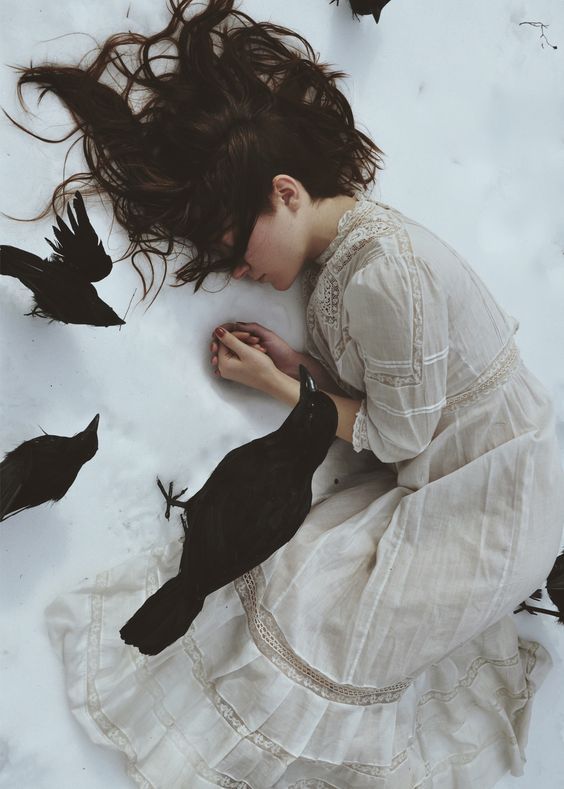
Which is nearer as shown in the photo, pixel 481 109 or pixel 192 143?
pixel 192 143

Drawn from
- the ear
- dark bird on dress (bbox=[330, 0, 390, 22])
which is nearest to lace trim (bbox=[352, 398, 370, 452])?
the ear

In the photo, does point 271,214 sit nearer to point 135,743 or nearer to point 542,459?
point 542,459

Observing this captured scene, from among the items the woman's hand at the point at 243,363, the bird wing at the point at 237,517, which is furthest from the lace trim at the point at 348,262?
the bird wing at the point at 237,517

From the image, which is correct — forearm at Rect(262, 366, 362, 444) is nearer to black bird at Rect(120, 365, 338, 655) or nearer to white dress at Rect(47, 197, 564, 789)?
white dress at Rect(47, 197, 564, 789)

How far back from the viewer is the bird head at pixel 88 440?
1009mm

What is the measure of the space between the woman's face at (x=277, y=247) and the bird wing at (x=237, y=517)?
0.98 ft

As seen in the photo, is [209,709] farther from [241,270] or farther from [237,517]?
[241,270]

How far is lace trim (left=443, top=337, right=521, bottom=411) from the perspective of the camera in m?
Result: 1.12

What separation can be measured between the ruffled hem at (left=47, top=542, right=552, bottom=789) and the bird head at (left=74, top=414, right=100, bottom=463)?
0.21 meters

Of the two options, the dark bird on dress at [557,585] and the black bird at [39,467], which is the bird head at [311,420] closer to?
the black bird at [39,467]

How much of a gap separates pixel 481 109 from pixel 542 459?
714 millimetres

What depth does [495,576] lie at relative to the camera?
1090 millimetres

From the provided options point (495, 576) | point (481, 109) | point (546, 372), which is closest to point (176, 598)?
point (495, 576)

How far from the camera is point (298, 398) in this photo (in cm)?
118
